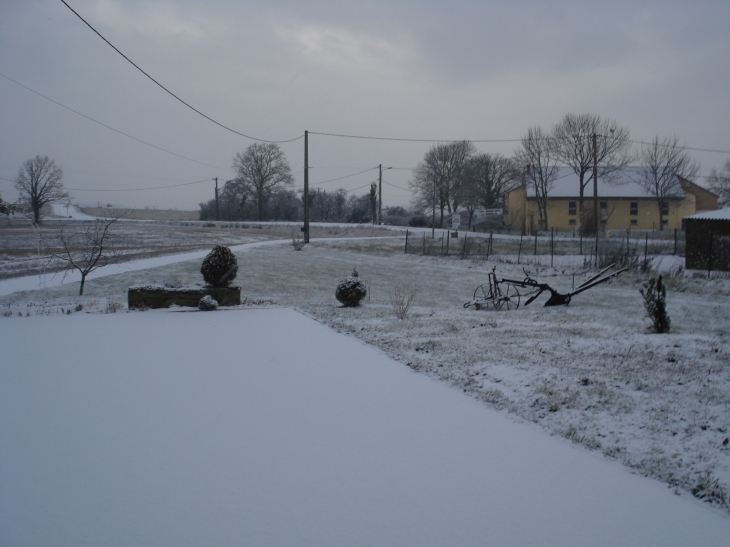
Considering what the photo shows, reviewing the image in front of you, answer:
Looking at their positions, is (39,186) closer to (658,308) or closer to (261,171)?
(658,308)

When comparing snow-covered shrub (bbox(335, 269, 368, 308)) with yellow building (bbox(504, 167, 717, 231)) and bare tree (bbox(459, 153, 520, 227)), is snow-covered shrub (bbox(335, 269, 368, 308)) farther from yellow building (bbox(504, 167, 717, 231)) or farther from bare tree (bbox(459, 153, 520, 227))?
bare tree (bbox(459, 153, 520, 227))

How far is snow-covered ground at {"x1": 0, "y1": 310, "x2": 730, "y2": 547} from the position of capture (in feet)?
9.74

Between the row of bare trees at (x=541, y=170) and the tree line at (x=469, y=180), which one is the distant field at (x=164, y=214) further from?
the row of bare trees at (x=541, y=170)

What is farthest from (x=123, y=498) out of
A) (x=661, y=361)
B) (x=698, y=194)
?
(x=698, y=194)

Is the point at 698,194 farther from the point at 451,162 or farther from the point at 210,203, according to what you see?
the point at 210,203

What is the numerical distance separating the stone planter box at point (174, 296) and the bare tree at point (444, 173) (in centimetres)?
5770

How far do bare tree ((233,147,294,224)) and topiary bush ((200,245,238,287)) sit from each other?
218 feet

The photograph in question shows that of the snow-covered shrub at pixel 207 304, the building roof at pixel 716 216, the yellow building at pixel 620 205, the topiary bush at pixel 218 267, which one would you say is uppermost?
the yellow building at pixel 620 205

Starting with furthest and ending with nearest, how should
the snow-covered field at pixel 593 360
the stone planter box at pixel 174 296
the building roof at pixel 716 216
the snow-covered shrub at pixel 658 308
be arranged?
1. the building roof at pixel 716 216
2. the stone planter box at pixel 174 296
3. the snow-covered shrub at pixel 658 308
4. the snow-covered field at pixel 593 360

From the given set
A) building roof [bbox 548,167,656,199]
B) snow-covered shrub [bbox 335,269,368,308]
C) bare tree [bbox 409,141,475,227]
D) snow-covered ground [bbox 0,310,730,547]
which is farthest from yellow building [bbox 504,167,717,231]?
snow-covered ground [bbox 0,310,730,547]

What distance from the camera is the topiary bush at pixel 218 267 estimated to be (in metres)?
12.1

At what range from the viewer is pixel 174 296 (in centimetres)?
1175

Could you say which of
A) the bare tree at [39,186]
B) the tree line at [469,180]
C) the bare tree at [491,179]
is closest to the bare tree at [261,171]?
the tree line at [469,180]

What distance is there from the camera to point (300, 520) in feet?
9.98
